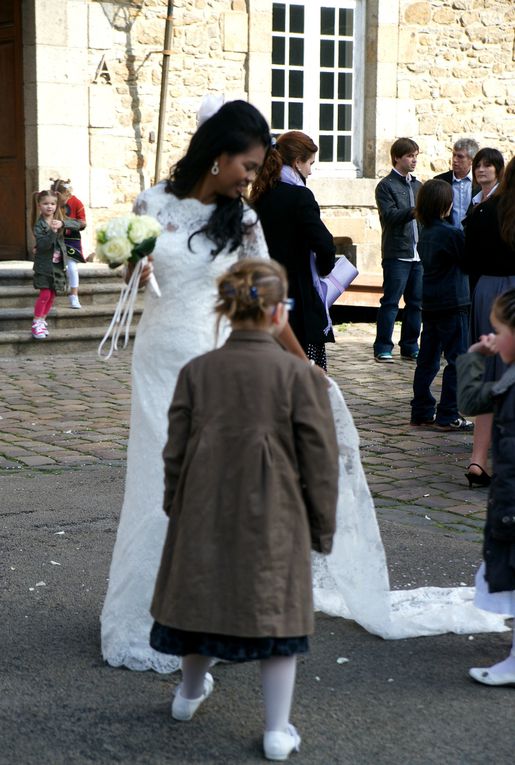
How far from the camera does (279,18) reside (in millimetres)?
14828

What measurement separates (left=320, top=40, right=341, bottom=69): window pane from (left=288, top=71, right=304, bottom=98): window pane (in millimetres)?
375

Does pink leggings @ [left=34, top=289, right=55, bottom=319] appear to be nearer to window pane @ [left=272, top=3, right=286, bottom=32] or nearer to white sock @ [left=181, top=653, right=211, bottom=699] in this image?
window pane @ [left=272, top=3, right=286, bottom=32]

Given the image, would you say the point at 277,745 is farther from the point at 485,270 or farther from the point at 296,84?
the point at 296,84

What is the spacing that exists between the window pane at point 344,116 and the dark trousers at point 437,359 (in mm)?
7982

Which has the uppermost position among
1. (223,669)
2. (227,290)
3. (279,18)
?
(279,18)

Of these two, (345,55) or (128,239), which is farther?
(345,55)

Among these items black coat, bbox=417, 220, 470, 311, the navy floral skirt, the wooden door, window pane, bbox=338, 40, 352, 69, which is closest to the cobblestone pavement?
black coat, bbox=417, 220, 470, 311

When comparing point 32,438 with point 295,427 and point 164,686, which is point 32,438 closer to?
point 164,686

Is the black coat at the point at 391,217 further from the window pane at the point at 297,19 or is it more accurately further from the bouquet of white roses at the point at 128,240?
the bouquet of white roses at the point at 128,240

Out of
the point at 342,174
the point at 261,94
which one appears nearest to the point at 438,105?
the point at 342,174

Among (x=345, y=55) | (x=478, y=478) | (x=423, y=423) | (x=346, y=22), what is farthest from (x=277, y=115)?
(x=478, y=478)

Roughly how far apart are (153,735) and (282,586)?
2.15 ft

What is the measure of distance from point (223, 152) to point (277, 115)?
11508mm

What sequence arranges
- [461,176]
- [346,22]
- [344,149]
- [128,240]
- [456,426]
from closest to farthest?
[128,240] < [456,426] < [461,176] < [346,22] < [344,149]
